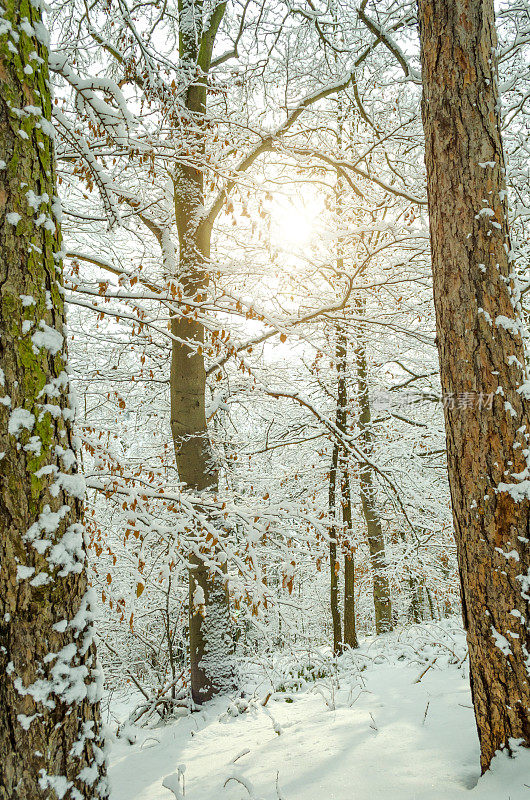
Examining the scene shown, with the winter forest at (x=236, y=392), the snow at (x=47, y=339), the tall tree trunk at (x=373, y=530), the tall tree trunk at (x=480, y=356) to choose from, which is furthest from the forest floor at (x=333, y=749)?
the tall tree trunk at (x=373, y=530)

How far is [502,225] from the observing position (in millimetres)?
2566

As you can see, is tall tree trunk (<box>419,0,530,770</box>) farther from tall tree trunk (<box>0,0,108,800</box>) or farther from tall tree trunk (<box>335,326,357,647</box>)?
tall tree trunk (<box>335,326,357,647</box>)

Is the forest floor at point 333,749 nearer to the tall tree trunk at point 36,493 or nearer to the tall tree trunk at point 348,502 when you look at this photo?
the tall tree trunk at point 36,493

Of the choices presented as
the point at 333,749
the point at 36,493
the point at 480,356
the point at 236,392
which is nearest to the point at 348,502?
the point at 236,392

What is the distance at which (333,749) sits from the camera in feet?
10.4

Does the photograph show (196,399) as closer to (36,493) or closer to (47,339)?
(47,339)

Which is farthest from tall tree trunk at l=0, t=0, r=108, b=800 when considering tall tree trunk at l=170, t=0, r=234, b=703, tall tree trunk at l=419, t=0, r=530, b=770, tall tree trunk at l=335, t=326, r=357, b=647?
tall tree trunk at l=335, t=326, r=357, b=647

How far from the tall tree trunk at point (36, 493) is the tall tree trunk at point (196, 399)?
345 cm

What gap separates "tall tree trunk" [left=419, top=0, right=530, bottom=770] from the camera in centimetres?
231

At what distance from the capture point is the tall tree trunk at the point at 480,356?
2307 millimetres

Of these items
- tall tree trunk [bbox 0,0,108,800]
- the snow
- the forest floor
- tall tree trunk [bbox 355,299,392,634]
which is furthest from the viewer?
tall tree trunk [bbox 355,299,392,634]

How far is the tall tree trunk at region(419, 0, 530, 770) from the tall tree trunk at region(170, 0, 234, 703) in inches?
128

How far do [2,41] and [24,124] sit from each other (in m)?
0.32

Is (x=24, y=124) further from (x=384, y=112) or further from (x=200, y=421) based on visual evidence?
(x=384, y=112)
